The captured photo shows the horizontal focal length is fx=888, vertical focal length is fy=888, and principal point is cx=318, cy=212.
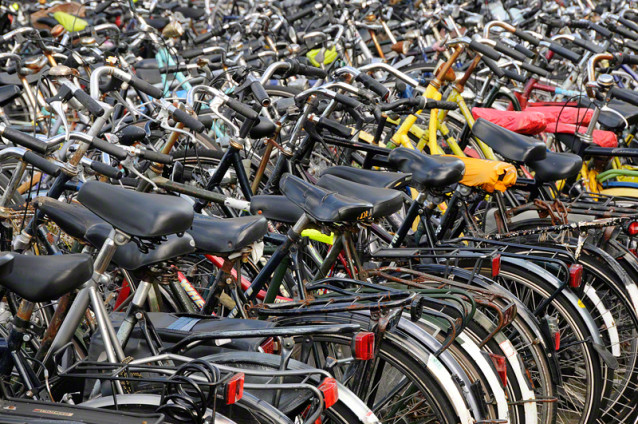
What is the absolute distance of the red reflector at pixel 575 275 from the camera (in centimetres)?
410

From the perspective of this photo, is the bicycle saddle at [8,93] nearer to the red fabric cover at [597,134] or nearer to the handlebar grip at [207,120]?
the handlebar grip at [207,120]

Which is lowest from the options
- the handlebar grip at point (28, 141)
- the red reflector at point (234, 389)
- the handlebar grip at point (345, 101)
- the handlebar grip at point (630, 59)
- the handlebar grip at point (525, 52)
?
the red reflector at point (234, 389)

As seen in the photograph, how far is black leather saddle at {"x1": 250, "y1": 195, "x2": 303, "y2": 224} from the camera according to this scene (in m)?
4.01

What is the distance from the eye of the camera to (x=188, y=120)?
13.3 ft

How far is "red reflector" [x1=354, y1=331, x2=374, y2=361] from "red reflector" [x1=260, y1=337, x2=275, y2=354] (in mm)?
411

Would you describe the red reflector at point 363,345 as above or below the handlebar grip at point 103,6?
below

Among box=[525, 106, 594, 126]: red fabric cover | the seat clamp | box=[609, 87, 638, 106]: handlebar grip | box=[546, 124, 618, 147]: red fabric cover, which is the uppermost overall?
box=[609, 87, 638, 106]: handlebar grip

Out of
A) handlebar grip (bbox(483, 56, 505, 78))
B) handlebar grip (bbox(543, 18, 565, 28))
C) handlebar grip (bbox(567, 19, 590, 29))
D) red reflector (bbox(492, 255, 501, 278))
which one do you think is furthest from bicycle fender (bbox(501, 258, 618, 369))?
handlebar grip (bbox(543, 18, 565, 28))

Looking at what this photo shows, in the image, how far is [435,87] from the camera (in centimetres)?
611

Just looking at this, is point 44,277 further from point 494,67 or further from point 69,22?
point 69,22

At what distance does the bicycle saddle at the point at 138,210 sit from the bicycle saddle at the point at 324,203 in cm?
79

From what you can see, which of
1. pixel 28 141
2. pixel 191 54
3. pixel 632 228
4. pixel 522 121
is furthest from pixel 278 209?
pixel 191 54

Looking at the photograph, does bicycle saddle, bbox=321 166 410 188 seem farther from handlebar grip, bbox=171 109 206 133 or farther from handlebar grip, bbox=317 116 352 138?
handlebar grip, bbox=317 116 352 138

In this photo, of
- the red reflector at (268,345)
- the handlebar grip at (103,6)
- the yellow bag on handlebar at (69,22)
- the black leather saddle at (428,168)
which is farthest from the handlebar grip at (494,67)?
the handlebar grip at (103,6)
